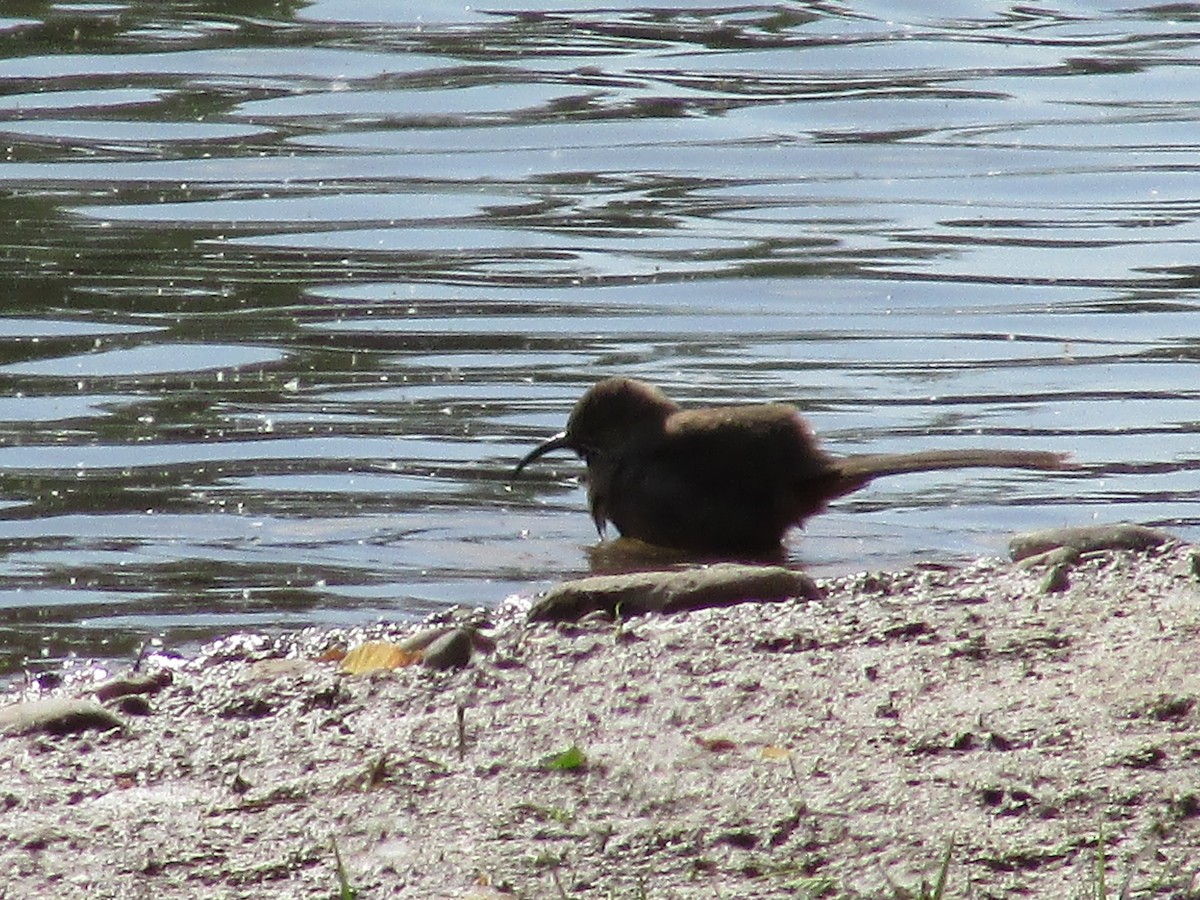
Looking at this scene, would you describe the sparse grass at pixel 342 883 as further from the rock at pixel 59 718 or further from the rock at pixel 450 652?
the rock at pixel 450 652

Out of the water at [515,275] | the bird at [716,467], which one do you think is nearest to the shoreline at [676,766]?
the water at [515,275]

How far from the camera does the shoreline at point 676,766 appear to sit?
4.13 m

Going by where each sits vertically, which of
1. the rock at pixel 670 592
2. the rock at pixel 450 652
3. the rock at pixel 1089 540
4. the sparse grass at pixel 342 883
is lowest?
the rock at pixel 1089 540

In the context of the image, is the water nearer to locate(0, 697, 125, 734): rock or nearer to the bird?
the bird

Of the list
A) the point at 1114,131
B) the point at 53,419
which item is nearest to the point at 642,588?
the point at 53,419

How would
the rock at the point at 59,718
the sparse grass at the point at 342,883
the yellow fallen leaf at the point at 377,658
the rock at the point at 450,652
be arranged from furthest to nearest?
the yellow fallen leaf at the point at 377,658
the rock at the point at 450,652
the rock at the point at 59,718
the sparse grass at the point at 342,883

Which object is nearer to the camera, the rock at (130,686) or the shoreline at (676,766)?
the shoreline at (676,766)

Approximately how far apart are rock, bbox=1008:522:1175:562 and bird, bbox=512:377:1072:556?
89 centimetres

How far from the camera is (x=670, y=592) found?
245 inches

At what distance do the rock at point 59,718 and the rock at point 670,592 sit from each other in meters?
1.34

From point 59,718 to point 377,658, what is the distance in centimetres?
88

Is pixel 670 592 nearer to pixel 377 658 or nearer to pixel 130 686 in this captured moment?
pixel 377 658

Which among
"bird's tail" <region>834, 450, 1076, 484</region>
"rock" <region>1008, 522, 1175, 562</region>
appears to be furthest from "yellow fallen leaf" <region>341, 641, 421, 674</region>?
"bird's tail" <region>834, 450, 1076, 484</region>

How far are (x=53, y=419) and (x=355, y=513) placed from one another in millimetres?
1605
